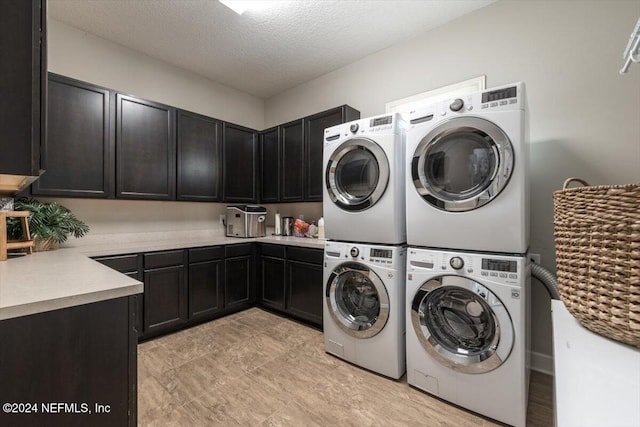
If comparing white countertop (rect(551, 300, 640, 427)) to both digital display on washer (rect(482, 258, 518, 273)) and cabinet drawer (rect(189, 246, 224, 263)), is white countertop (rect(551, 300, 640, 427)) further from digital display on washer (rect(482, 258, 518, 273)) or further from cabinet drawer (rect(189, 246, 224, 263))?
cabinet drawer (rect(189, 246, 224, 263))

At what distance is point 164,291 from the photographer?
247 centimetres

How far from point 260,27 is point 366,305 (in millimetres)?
2597

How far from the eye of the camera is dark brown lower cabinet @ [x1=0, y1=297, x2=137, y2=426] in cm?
81

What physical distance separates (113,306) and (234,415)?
3.34 feet

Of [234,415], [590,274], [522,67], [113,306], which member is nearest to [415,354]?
[234,415]

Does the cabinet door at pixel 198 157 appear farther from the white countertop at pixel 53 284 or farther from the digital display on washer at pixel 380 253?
the digital display on washer at pixel 380 253

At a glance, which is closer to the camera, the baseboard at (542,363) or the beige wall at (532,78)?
the beige wall at (532,78)

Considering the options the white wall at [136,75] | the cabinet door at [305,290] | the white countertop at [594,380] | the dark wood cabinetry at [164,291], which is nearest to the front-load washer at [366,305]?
the cabinet door at [305,290]

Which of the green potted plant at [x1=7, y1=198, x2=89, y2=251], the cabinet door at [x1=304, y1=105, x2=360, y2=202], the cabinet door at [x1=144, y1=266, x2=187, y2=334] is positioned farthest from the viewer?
the cabinet door at [x1=304, y1=105, x2=360, y2=202]

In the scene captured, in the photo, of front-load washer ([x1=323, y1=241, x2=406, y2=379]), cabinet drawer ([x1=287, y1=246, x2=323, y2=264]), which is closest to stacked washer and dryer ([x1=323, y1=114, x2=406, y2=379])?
front-load washer ([x1=323, y1=241, x2=406, y2=379])

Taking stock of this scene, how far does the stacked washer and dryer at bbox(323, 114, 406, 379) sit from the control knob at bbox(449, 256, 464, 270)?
36 cm

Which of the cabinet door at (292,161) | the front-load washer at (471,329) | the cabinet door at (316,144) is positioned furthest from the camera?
the cabinet door at (292,161)

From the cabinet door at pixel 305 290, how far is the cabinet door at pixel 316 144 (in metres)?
0.76

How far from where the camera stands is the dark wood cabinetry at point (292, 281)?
8.49ft
